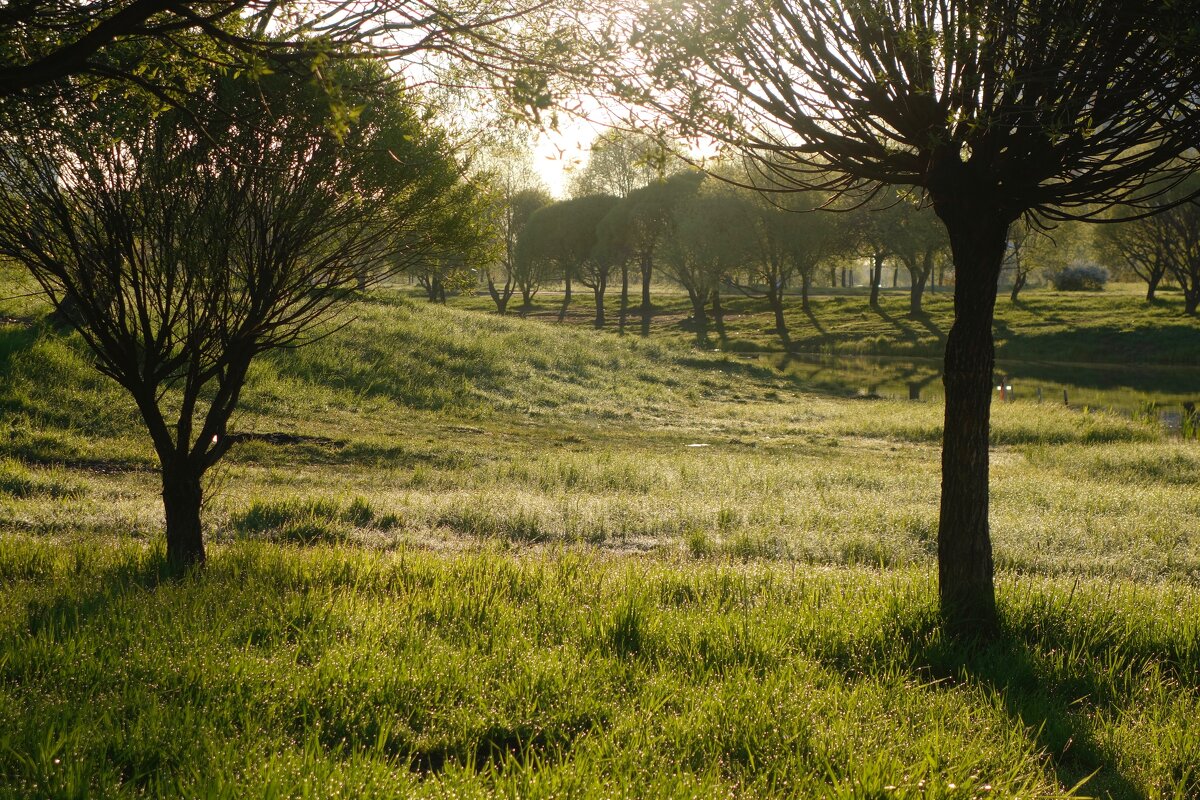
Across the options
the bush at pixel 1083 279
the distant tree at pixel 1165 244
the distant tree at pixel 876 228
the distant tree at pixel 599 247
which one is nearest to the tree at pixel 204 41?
the distant tree at pixel 876 228

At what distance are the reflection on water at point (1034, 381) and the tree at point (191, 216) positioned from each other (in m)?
29.2

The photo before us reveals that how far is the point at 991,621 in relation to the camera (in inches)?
250

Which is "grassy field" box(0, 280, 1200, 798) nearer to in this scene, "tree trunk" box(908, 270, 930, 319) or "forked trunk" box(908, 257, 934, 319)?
"forked trunk" box(908, 257, 934, 319)

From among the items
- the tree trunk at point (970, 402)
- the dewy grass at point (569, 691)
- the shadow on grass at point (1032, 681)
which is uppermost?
the tree trunk at point (970, 402)

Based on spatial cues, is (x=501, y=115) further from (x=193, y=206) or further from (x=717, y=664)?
(x=717, y=664)

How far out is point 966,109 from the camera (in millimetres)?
5906

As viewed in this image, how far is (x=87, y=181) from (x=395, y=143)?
9.03 ft

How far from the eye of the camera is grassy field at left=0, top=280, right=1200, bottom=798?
3928 millimetres

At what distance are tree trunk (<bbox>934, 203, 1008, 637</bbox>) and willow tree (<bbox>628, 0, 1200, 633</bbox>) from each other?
0.4 inches

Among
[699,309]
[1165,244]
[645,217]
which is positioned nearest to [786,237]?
[699,309]

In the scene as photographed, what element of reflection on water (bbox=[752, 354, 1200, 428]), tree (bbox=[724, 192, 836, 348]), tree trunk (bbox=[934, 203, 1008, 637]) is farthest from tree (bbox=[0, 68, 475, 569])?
tree (bbox=[724, 192, 836, 348])

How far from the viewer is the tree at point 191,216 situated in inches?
271

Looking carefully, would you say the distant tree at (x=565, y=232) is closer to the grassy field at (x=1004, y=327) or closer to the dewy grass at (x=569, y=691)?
the grassy field at (x=1004, y=327)

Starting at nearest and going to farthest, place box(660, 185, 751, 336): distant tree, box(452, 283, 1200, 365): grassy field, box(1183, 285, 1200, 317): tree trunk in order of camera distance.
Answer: box(452, 283, 1200, 365): grassy field
box(1183, 285, 1200, 317): tree trunk
box(660, 185, 751, 336): distant tree
